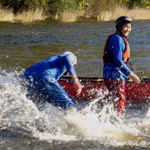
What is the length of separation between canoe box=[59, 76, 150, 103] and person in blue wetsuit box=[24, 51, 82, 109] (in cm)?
261

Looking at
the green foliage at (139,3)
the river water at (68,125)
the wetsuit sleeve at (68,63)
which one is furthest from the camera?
the green foliage at (139,3)

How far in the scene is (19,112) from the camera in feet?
21.0

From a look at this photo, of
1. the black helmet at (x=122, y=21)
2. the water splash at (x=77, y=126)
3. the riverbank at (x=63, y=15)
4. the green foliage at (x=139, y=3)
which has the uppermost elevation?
the green foliage at (x=139, y=3)

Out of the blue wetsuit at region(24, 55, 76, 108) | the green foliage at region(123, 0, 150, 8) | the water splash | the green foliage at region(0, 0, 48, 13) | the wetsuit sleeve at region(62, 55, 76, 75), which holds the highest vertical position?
the green foliage at region(123, 0, 150, 8)

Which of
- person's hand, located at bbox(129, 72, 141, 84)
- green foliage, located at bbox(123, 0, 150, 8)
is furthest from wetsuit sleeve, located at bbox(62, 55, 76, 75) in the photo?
green foliage, located at bbox(123, 0, 150, 8)

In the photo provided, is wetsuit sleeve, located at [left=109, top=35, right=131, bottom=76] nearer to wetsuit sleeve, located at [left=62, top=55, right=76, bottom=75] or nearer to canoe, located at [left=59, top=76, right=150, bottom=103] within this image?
wetsuit sleeve, located at [left=62, top=55, right=76, bottom=75]

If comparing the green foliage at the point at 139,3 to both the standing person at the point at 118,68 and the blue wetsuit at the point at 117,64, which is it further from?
the blue wetsuit at the point at 117,64

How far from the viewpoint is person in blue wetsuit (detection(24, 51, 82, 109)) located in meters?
4.40

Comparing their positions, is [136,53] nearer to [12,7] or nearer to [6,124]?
[6,124]

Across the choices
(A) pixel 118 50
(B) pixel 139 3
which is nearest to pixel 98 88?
(A) pixel 118 50

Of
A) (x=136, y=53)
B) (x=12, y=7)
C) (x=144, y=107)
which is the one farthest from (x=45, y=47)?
(x=12, y=7)

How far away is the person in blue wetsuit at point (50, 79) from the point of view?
4.40 meters

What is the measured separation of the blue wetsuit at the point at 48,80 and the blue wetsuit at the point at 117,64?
88cm

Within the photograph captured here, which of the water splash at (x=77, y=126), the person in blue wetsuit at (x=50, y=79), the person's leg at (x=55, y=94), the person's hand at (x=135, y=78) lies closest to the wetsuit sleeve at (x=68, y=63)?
the person in blue wetsuit at (x=50, y=79)
